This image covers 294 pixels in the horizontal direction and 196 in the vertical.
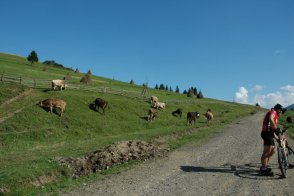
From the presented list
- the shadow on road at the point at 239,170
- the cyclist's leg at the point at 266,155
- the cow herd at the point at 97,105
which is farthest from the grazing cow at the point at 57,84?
the cyclist's leg at the point at 266,155

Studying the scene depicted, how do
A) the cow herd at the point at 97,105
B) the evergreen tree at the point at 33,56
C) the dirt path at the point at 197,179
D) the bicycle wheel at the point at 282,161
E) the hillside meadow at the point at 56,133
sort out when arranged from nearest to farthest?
the dirt path at the point at 197,179 → the bicycle wheel at the point at 282,161 → the hillside meadow at the point at 56,133 → the cow herd at the point at 97,105 → the evergreen tree at the point at 33,56

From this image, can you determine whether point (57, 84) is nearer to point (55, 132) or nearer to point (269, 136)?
point (55, 132)

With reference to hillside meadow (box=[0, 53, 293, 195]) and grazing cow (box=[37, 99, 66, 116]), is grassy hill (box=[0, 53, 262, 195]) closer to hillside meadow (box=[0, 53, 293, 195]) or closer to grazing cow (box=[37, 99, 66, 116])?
hillside meadow (box=[0, 53, 293, 195])

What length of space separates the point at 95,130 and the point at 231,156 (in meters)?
20.0

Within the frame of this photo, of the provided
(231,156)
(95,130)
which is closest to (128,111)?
(95,130)

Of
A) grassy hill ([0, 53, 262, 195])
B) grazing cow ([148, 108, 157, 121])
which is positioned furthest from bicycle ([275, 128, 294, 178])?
grazing cow ([148, 108, 157, 121])

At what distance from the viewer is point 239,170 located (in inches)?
624

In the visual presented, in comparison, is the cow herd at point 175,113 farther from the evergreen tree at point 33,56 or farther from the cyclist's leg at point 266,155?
the evergreen tree at point 33,56

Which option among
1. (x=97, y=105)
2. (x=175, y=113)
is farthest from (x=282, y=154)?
(x=175, y=113)

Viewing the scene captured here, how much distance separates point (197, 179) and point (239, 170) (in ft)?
9.16

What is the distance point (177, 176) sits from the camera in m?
14.5

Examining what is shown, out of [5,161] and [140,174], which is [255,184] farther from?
[5,161]

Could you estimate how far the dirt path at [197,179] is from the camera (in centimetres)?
1243

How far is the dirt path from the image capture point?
40.8 ft
